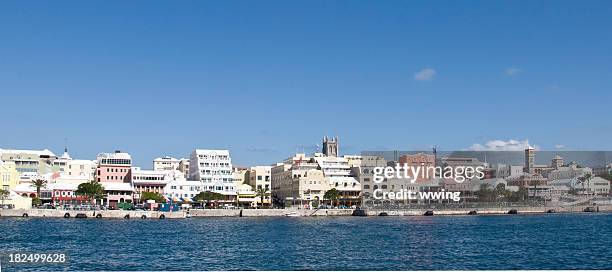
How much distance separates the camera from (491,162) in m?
167

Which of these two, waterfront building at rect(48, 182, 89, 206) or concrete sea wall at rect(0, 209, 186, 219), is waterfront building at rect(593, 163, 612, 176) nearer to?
concrete sea wall at rect(0, 209, 186, 219)

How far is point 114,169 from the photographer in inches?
4781

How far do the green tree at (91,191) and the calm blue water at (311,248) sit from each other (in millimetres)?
41388

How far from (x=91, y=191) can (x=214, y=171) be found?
75.2ft

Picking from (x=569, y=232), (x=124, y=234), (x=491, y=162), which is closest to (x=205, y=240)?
(x=124, y=234)

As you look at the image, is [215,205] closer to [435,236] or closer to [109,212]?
[109,212]

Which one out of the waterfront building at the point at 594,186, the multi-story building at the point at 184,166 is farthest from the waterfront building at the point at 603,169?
the multi-story building at the point at 184,166

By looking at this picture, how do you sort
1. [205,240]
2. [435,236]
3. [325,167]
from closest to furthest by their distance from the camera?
1. [205,240]
2. [435,236]
3. [325,167]

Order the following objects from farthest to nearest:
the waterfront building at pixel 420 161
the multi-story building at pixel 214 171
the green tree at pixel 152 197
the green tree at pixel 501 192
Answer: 1. the waterfront building at pixel 420 161
2. the green tree at pixel 501 192
3. the multi-story building at pixel 214 171
4. the green tree at pixel 152 197

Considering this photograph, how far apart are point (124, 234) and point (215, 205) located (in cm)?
5494

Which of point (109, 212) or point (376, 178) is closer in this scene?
point (109, 212)

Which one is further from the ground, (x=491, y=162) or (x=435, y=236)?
(x=491, y=162)

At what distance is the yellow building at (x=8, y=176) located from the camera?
109 m

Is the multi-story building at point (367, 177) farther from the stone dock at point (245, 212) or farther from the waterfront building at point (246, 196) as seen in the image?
the waterfront building at point (246, 196)
